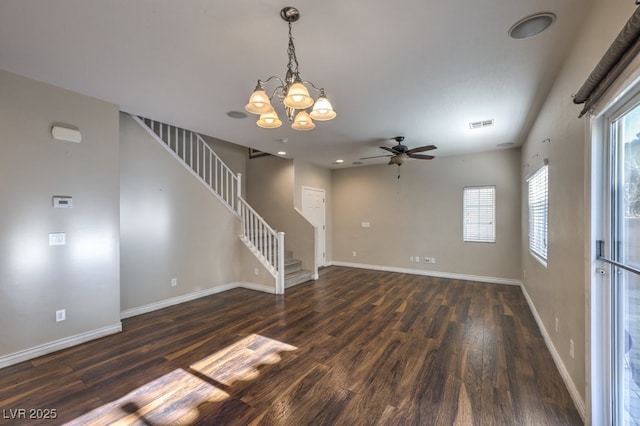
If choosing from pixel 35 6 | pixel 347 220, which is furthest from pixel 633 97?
pixel 347 220

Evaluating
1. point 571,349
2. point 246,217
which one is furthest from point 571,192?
point 246,217

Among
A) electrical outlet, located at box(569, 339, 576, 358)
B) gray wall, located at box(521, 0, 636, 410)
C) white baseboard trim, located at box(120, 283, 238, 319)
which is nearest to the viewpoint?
gray wall, located at box(521, 0, 636, 410)

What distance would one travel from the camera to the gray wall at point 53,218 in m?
2.67

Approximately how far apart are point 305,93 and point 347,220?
19.5 feet

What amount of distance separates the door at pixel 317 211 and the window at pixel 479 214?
3.49 metres

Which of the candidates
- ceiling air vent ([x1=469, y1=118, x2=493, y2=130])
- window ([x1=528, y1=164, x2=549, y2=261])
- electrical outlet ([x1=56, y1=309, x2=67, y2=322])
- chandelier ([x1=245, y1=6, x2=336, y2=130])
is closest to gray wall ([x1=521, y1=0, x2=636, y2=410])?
window ([x1=528, y1=164, x2=549, y2=261])

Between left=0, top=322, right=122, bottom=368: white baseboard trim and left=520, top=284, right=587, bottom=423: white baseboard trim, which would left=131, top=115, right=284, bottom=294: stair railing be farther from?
left=520, top=284, right=587, bottom=423: white baseboard trim

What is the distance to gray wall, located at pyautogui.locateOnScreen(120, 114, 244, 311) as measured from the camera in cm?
393

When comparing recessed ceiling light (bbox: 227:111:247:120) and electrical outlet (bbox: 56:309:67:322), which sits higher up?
recessed ceiling light (bbox: 227:111:247:120)

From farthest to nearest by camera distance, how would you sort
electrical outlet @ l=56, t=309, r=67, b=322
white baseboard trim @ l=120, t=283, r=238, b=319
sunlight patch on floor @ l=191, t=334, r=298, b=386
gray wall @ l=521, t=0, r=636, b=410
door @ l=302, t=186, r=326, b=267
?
door @ l=302, t=186, r=326, b=267 < white baseboard trim @ l=120, t=283, r=238, b=319 < electrical outlet @ l=56, t=309, r=67, b=322 < sunlight patch on floor @ l=191, t=334, r=298, b=386 < gray wall @ l=521, t=0, r=636, b=410

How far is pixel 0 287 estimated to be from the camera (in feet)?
8.52

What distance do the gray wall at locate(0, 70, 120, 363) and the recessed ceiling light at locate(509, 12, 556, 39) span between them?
14.1 feet

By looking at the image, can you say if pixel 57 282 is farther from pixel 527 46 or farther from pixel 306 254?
pixel 527 46

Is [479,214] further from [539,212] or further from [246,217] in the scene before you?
[246,217]
